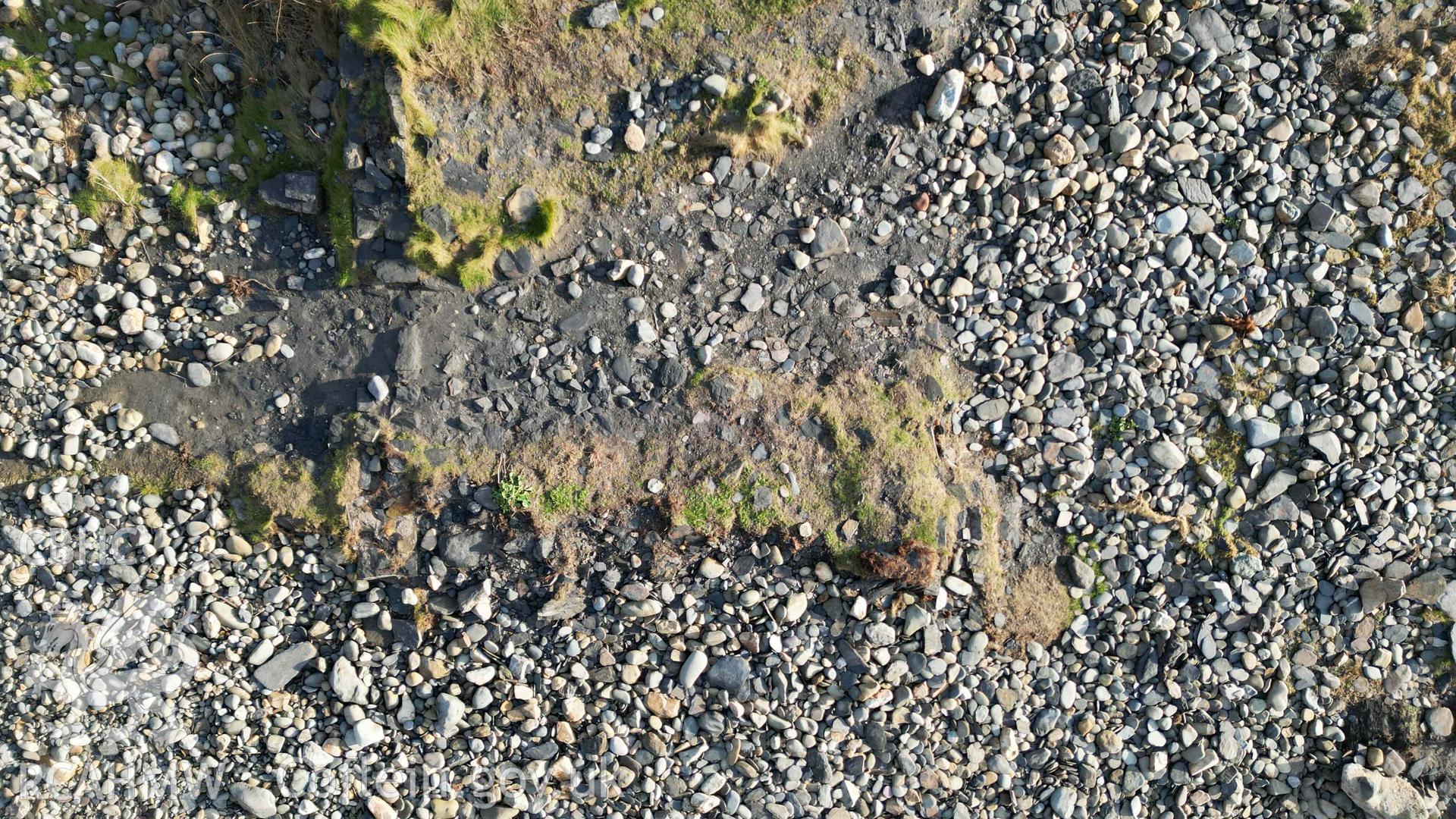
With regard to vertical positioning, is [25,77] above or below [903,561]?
above

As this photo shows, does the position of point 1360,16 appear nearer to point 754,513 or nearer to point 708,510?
point 754,513

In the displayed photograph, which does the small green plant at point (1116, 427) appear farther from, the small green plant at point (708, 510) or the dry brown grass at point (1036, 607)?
the small green plant at point (708, 510)

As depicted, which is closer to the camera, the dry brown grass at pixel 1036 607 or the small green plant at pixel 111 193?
the small green plant at pixel 111 193

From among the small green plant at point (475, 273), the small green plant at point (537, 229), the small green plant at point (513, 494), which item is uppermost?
the small green plant at point (537, 229)

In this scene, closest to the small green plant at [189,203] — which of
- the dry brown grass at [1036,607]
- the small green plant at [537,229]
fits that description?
the small green plant at [537,229]

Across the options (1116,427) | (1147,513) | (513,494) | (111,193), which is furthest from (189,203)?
(1147,513)

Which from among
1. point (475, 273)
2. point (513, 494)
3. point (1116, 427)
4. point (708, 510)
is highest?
point (1116, 427)

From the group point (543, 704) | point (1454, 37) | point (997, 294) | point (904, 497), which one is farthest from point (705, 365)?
point (1454, 37)

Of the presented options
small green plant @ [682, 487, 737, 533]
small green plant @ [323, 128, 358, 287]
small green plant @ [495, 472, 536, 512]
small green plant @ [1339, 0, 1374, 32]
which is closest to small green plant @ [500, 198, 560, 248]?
small green plant @ [323, 128, 358, 287]

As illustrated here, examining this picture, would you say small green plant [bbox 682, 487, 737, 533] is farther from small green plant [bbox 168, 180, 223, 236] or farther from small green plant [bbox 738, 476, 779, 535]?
small green plant [bbox 168, 180, 223, 236]
